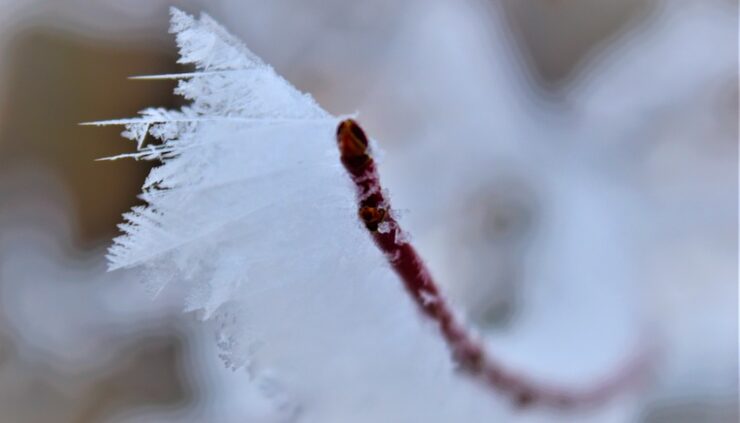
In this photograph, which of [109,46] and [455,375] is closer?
[455,375]

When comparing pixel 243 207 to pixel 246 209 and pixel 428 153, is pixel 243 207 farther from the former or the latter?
pixel 428 153

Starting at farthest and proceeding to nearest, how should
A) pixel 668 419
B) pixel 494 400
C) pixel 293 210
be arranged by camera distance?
pixel 668 419 < pixel 494 400 < pixel 293 210

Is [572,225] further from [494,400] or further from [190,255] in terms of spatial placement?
[190,255]

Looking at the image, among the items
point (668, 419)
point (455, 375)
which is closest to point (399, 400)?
point (455, 375)

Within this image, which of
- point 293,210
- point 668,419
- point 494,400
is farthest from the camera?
point 668,419

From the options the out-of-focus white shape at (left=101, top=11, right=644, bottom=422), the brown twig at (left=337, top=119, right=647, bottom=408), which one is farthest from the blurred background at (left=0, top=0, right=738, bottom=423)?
the out-of-focus white shape at (left=101, top=11, right=644, bottom=422)

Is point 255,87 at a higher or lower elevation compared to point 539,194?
lower

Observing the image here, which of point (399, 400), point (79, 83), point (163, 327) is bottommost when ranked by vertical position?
point (399, 400)
